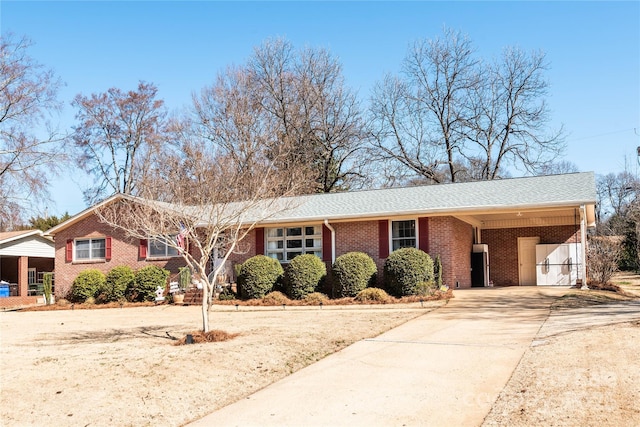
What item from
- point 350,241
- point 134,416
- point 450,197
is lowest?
point 134,416

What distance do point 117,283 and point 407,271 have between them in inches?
461

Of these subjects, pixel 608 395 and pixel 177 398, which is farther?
pixel 177 398

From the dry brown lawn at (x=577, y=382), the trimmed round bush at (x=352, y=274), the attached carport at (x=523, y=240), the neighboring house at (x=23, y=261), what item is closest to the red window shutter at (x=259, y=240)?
the trimmed round bush at (x=352, y=274)

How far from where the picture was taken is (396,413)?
6848 millimetres

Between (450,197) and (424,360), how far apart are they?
13.0 meters

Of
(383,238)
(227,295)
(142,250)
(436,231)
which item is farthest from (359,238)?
(142,250)

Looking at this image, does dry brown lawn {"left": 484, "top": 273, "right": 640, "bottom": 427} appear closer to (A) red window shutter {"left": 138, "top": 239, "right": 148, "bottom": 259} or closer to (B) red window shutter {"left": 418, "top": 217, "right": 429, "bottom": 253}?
(B) red window shutter {"left": 418, "top": 217, "right": 429, "bottom": 253}

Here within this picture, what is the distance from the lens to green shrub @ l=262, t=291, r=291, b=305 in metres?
19.5

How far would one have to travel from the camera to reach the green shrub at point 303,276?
2006 centimetres

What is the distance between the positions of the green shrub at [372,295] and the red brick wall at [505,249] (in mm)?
8735

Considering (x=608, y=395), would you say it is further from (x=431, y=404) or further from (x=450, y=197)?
(x=450, y=197)

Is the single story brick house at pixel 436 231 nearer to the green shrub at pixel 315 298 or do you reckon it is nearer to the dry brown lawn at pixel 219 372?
the green shrub at pixel 315 298

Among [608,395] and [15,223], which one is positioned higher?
[15,223]

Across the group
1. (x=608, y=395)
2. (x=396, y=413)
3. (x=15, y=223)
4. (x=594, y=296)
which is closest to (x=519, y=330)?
(x=608, y=395)
